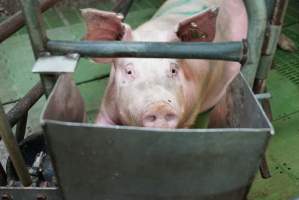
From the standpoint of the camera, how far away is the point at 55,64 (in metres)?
1.32

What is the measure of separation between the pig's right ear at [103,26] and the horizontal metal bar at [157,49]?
36cm

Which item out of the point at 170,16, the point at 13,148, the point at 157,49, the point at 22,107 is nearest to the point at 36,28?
the point at 157,49

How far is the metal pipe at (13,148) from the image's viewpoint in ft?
4.93

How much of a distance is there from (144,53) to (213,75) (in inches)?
54.8

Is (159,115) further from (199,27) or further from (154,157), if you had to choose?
(154,157)

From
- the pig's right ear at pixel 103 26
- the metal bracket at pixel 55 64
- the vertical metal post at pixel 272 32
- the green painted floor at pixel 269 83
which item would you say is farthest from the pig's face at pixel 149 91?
the green painted floor at pixel 269 83

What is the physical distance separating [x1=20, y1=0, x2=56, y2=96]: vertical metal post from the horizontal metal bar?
4 cm

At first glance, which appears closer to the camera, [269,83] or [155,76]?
[155,76]

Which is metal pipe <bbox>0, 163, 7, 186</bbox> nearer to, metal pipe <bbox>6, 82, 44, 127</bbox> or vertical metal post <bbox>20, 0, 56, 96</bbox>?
metal pipe <bbox>6, 82, 44, 127</bbox>

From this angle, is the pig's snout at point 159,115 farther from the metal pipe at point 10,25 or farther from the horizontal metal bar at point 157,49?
the metal pipe at point 10,25

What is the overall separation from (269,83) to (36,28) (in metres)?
2.24

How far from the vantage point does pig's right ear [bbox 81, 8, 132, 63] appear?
5.61 ft

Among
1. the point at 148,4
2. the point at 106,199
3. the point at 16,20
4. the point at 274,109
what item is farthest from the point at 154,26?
the point at 148,4

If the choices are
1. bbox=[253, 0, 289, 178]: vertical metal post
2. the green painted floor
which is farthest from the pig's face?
the green painted floor
